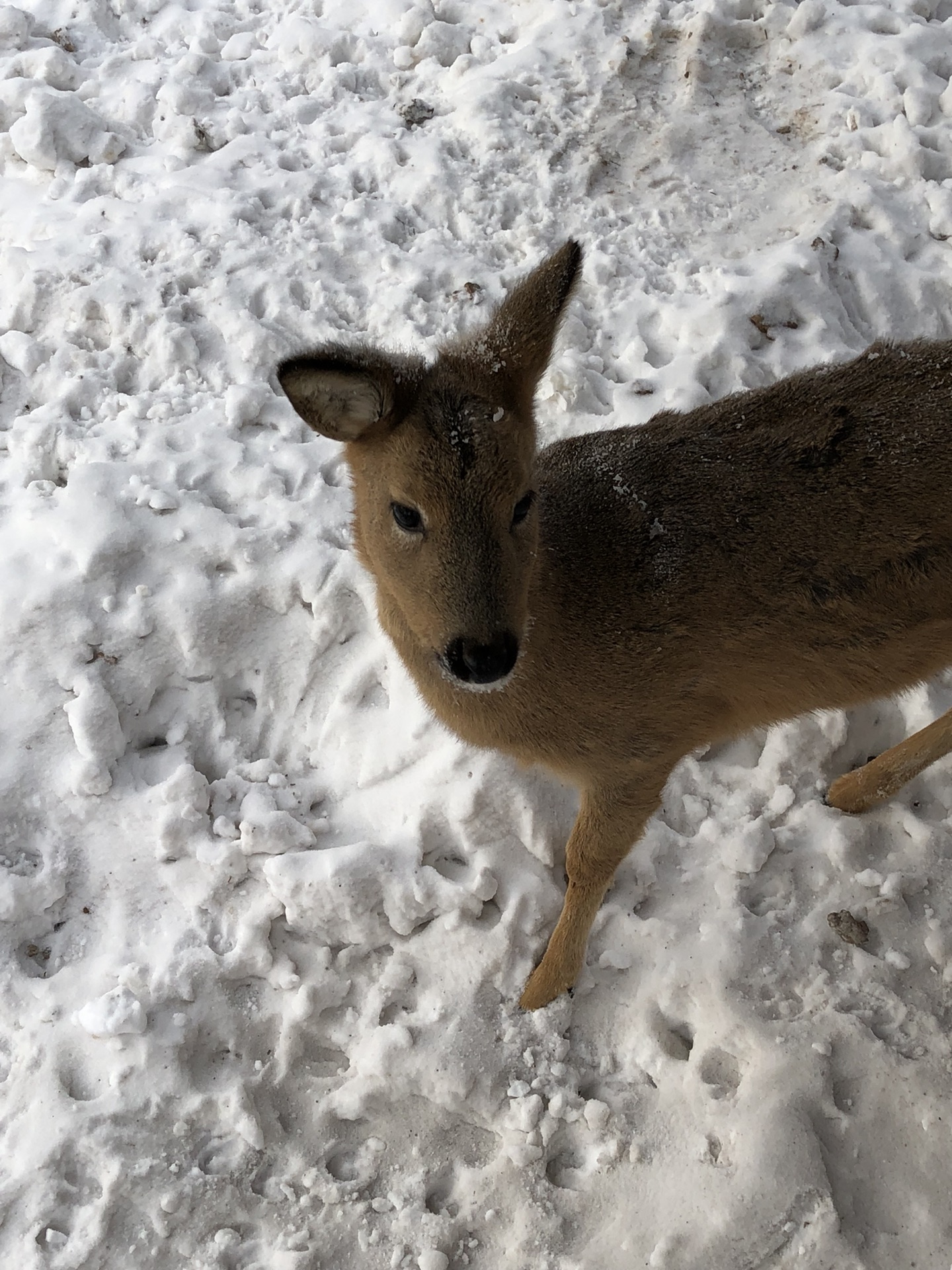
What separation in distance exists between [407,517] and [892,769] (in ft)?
7.33

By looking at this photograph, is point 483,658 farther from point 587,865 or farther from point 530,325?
point 587,865

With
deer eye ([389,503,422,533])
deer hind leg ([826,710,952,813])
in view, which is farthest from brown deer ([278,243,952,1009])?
deer hind leg ([826,710,952,813])

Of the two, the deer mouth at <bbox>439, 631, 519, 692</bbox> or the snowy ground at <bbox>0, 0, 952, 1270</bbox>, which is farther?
the snowy ground at <bbox>0, 0, 952, 1270</bbox>

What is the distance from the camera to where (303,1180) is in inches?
112

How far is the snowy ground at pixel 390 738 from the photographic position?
2.84 meters

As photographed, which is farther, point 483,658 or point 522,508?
point 522,508

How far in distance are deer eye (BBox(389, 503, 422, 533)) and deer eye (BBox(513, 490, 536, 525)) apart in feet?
0.85

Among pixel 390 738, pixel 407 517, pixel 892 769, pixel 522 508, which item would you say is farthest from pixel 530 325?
pixel 892 769

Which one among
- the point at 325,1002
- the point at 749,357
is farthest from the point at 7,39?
the point at 325,1002

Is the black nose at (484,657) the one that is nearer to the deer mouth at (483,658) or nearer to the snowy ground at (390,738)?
the deer mouth at (483,658)

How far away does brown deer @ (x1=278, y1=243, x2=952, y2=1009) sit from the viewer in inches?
96.9

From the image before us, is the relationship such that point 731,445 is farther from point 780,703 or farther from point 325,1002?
point 325,1002

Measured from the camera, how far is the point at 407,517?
2439 millimetres

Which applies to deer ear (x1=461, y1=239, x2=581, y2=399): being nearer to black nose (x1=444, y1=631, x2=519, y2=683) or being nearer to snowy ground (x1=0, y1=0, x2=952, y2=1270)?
black nose (x1=444, y1=631, x2=519, y2=683)
